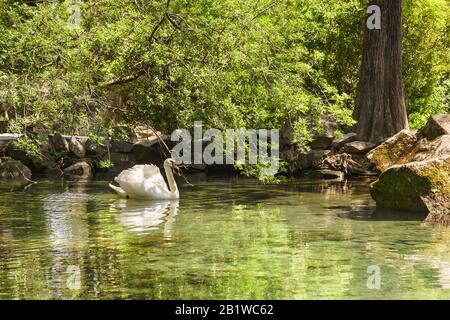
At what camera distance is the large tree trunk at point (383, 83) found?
2178 cm

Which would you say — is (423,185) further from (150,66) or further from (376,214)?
(150,66)

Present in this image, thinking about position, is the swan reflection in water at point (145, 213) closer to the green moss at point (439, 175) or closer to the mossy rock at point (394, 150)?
the mossy rock at point (394, 150)

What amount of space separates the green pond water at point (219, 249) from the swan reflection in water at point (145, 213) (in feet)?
0.06

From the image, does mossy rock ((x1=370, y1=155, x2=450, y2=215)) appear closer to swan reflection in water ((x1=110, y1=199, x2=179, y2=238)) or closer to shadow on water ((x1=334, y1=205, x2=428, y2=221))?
shadow on water ((x1=334, y1=205, x2=428, y2=221))

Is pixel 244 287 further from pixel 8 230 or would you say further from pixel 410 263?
pixel 8 230

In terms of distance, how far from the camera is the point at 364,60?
22422 millimetres

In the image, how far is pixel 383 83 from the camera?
22016 mm

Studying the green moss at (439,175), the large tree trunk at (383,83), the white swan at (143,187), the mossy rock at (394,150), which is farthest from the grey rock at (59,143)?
the green moss at (439,175)

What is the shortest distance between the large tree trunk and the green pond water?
5363mm

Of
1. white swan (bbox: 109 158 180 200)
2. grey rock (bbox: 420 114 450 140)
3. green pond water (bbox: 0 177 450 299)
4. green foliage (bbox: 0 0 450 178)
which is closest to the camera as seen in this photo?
green pond water (bbox: 0 177 450 299)

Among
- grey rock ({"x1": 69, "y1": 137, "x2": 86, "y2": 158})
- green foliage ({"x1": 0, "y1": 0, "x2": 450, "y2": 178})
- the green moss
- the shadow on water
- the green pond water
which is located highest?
green foliage ({"x1": 0, "y1": 0, "x2": 450, "y2": 178})

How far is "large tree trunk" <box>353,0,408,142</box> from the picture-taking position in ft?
71.5

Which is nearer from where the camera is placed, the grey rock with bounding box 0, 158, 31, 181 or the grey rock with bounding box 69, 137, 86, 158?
the grey rock with bounding box 0, 158, 31, 181

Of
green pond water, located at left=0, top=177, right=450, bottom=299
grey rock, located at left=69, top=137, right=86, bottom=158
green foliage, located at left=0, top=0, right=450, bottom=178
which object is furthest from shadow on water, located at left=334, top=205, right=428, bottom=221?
grey rock, located at left=69, top=137, right=86, bottom=158
